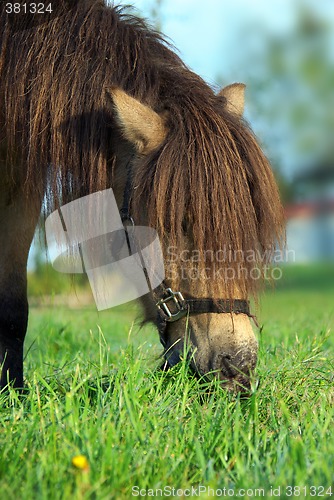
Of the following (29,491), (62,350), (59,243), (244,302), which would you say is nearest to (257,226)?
(244,302)

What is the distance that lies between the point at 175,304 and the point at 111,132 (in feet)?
2.68

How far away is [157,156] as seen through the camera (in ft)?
8.76

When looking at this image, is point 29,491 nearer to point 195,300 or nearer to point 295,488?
point 295,488

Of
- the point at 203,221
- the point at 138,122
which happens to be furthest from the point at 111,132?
the point at 203,221

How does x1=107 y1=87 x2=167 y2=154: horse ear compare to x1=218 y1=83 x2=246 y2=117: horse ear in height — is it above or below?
below

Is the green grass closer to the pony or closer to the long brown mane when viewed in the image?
the pony

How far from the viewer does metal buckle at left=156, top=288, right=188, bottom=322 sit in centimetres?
265

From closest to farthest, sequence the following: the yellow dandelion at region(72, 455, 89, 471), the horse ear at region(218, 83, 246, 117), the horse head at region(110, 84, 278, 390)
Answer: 1. the yellow dandelion at region(72, 455, 89, 471)
2. the horse head at region(110, 84, 278, 390)
3. the horse ear at region(218, 83, 246, 117)

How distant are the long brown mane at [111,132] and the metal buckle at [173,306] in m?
0.19

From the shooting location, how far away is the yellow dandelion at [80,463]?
5.72 ft

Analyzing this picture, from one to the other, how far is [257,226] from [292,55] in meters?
28.8

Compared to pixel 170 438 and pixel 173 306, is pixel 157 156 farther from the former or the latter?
pixel 170 438

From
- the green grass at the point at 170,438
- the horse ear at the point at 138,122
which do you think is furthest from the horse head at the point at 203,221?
the green grass at the point at 170,438

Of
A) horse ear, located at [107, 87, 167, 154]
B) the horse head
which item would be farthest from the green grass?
horse ear, located at [107, 87, 167, 154]
